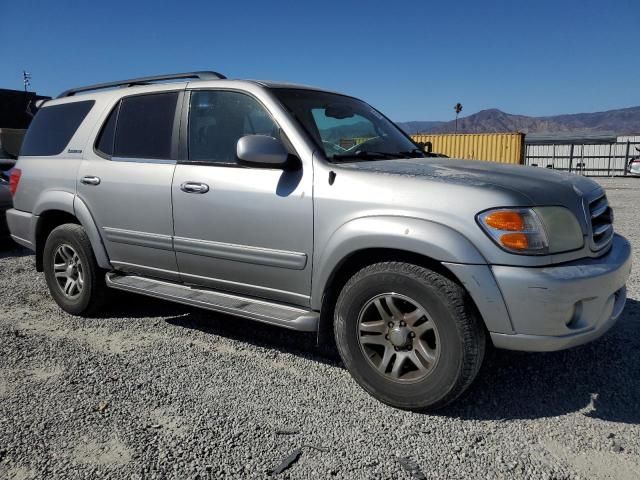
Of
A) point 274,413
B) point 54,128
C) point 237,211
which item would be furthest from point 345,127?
point 54,128

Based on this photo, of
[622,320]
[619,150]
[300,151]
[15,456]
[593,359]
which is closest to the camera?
[15,456]

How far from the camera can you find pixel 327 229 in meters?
3.08

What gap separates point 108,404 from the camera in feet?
9.81

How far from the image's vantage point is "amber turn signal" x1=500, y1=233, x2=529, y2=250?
2605mm

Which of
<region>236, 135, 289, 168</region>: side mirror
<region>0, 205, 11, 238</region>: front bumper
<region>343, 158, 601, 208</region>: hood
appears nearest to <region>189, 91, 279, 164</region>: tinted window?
<region>236, 135, 289, 168</region>: side mirror

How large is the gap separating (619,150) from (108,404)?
43.0 metres

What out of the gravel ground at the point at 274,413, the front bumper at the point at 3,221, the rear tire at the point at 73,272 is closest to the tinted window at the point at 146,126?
the rear tire at the point at 73,272

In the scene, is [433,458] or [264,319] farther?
[264,319]

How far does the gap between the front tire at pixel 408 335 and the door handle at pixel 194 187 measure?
1.20 meters

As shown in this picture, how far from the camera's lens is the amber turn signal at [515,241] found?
261 cm

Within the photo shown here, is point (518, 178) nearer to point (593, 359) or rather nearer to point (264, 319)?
point (593, 359)

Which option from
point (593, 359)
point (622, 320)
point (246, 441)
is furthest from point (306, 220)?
point (622, 320)

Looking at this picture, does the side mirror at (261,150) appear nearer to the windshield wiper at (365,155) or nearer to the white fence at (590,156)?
the windshield wiper at (365,155)

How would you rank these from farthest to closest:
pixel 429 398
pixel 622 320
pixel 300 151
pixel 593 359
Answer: pixel 622 320 → pixel 593 359 → pixel 300 151 → pixel 429 398
